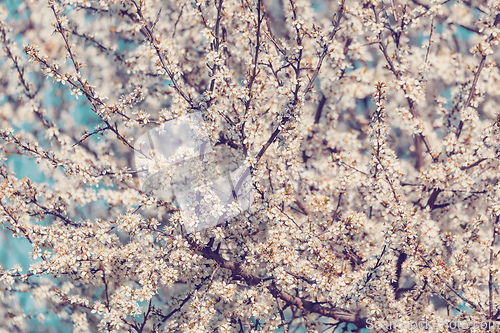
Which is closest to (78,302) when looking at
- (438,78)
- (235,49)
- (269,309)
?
(269,309)

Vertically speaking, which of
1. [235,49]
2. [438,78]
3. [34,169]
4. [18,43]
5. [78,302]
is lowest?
[78,302]

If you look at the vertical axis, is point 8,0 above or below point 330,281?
above

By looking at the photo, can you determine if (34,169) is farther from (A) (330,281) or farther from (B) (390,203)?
(B) (390,203)

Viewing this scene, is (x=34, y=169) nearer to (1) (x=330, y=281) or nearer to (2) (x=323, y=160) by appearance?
(2) (x=323, y=160)

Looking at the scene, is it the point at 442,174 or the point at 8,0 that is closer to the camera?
the point at 442,174

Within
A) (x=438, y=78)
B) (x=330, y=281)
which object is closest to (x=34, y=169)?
(x=330, y=281)

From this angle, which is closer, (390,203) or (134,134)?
(390,203)

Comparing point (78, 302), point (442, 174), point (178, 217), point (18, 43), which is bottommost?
point (78, 302)

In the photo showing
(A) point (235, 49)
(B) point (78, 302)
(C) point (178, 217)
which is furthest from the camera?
(A) point (235, 49)

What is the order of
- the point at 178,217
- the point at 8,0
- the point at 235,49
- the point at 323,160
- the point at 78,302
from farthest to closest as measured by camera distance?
the point at 8,0
the point at 323,160
the point at 235,49
the point at 78,302
the point at 178,217
